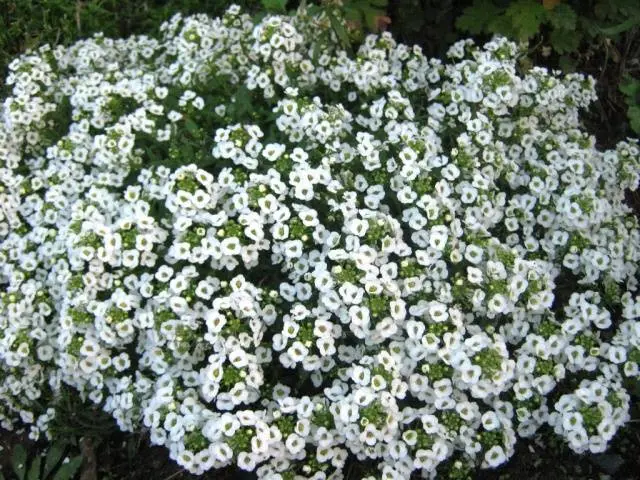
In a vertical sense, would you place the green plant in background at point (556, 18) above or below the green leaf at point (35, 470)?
above

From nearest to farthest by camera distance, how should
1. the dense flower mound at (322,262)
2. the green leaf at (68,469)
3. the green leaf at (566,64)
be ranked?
the dense flower mound at (322,262) → the green leaf at (68,469) → the green leaf at (566,64)

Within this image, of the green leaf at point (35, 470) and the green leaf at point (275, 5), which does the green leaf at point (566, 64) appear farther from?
the green leaf at point (35, 470)

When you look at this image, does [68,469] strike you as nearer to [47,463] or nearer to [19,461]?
[47,463]

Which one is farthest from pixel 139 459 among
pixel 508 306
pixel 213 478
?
pixel 508 306

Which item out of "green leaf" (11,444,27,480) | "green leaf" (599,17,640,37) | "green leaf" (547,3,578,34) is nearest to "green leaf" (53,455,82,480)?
"green leaf" (11,444,27,480)

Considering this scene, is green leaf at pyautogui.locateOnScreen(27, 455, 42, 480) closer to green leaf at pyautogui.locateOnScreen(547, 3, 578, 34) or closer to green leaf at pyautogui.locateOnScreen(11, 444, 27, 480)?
green leaf at pyautogui.locateOnScreen(11, 444, 27, 480)

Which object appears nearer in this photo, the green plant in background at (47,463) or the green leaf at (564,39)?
the green plant in background at (47,463)

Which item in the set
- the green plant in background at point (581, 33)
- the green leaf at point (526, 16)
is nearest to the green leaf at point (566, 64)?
the green plant in background at point (581, 33)
